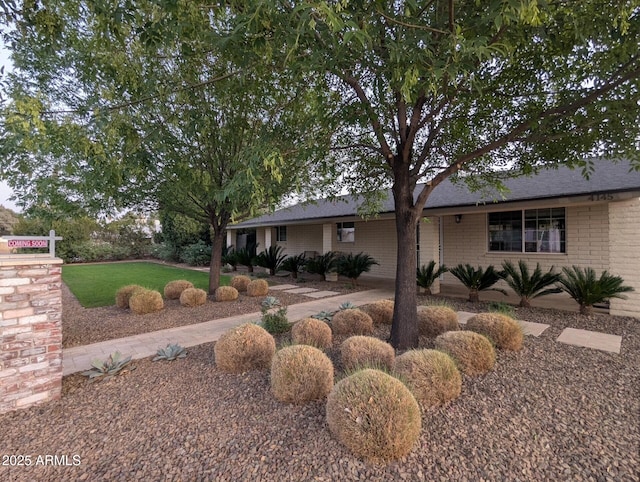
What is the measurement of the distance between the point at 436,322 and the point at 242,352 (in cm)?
300

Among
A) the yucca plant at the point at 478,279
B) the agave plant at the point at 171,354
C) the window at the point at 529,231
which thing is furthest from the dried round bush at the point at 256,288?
the window at the point at 529,231

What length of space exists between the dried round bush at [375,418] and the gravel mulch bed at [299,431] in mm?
86

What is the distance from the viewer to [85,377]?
3.72m

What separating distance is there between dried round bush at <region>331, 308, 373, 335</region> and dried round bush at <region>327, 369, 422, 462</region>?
2.52m

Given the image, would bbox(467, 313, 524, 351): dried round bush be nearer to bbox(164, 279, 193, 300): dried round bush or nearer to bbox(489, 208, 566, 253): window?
bbox(489, 208, 566, 253): window

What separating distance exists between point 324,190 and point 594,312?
252 inches

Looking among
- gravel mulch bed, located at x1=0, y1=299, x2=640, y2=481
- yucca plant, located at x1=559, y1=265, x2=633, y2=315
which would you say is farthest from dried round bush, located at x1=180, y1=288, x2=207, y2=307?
yucca plant, located at x1=559, y1=265, x2=633, y2=315

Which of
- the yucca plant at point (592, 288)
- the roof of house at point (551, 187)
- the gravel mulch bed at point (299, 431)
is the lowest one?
the gravel mulch bed at point (299, 431)

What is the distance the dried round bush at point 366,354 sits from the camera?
11.3 feet

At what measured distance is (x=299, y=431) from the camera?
8.36 ft

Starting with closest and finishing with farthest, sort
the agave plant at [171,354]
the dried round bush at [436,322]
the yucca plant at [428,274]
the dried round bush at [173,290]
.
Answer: the agave plant at [171,354] → the dried round bush at [436,322] → the dried round bush at [173,290] → the yucca plant at [428,274]

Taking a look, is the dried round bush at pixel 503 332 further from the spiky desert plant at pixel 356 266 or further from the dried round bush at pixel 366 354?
the spiky desert plant at pixel 356 266

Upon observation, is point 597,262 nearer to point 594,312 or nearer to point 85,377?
point 594,312

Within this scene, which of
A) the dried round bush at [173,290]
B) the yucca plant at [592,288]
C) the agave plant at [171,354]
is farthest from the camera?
the dried round bush at [173,290]
